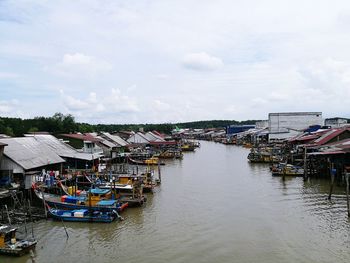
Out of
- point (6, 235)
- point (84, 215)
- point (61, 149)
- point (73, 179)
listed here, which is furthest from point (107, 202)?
point (61, 149)

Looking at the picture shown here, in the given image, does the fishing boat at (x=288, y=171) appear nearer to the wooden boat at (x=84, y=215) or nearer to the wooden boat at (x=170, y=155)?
the wooden boat at (x=84, y=215)

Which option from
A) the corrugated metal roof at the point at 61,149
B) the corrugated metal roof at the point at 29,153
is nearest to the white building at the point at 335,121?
the corrugated metal roof at the point at 61,149

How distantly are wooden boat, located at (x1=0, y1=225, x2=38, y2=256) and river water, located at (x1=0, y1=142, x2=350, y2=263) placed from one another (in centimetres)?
35

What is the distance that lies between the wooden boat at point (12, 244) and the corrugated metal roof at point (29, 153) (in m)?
10.1

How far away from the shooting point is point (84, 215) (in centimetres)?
2366

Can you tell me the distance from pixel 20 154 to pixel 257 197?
1817cm

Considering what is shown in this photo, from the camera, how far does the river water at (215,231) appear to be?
720 inches

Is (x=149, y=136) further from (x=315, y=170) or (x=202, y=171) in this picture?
(x=315, y=170)

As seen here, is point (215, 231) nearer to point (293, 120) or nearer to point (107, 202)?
point (107, 202)

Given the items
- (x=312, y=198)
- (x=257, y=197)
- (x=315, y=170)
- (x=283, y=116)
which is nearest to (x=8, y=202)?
(x=257, y=197)

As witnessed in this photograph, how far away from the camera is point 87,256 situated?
730 inches

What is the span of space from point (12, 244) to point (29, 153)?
13896 mm

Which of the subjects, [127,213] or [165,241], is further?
[127,213]

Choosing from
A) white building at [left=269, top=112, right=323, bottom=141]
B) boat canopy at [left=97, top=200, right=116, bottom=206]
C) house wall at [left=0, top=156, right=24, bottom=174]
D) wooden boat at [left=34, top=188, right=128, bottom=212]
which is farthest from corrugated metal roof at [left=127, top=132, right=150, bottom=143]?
boat canopy at [left=97, top=200, right=116, bottom=206]
